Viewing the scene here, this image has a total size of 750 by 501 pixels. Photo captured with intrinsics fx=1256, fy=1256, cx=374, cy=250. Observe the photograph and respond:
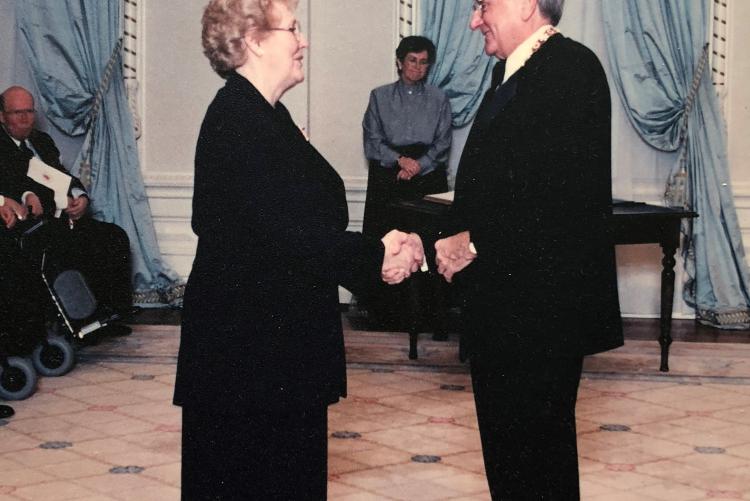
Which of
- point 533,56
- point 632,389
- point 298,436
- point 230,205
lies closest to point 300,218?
point 230,205

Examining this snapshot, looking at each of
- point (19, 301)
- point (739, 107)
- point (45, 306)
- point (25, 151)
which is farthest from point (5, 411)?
point (739, 107)

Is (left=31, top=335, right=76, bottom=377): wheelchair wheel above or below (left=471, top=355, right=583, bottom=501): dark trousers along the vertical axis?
below

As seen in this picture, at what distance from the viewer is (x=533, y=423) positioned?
277 cm

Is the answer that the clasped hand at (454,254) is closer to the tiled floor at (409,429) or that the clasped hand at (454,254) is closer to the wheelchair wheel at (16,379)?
the tiled floor at (409,429)

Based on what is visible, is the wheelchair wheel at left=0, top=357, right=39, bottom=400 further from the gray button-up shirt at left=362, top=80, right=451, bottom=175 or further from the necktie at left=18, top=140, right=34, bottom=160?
the gray button-up shirt at left=362, top=80, right=451, bottom=175

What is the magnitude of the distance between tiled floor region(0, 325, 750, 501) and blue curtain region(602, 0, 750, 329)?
37.9 inches

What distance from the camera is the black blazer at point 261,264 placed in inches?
99.4

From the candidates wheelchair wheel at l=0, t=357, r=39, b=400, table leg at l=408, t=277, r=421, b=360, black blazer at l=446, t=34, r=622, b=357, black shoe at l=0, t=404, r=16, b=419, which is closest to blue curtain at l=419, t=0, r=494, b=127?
table leg at l=408, t=277, r=421, b=360

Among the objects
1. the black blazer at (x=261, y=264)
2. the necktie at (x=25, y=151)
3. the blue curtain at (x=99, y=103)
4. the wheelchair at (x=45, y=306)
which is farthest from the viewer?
the blue curtain at (x=99, y=103)

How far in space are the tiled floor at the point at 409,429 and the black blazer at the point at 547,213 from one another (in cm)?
153

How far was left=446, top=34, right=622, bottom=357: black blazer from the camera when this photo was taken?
2.72 metres

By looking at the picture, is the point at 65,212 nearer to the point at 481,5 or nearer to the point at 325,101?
the point at 325,101

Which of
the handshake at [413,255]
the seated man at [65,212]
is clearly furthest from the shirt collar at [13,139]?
the handshake at [413,255]

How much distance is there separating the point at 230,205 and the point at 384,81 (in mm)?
5676
